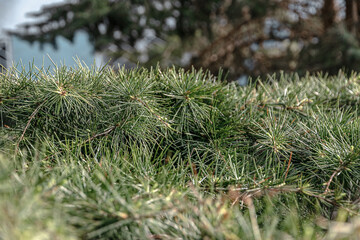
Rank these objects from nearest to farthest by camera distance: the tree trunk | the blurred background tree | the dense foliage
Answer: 1. the dense foliage
2. the tree trunk
3. the blurred background tree

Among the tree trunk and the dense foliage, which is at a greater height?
the dense foliage

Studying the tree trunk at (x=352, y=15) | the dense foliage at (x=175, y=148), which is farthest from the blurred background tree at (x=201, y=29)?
the dense foliage at (x=175, y=148)

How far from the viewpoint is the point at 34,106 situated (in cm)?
34

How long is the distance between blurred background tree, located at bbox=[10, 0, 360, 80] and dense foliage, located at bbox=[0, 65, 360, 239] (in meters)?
1.27

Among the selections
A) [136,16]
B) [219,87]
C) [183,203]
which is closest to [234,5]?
[136,16]

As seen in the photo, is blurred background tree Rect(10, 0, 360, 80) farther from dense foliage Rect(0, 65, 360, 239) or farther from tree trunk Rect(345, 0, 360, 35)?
dense foliage Rect(0, 65, 360, 239)

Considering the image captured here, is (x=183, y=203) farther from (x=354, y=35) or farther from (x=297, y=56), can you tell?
(x=297, y=56)

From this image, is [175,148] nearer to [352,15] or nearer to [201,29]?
[352,15]

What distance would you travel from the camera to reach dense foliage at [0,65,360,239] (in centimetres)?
21

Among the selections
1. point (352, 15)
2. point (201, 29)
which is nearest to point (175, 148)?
point (352, 15)

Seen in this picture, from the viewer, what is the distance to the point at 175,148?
356mm

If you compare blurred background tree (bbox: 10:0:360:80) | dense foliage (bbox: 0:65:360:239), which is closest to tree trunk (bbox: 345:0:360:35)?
blurred background tree (bbox: 10:0:360:80)

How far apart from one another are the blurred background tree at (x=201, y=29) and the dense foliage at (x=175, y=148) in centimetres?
127

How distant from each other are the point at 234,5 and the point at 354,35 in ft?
1.91
